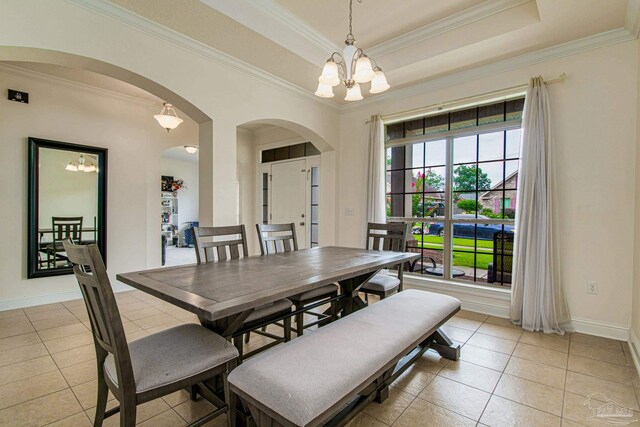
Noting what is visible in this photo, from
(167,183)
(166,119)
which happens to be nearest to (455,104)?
(166,119)

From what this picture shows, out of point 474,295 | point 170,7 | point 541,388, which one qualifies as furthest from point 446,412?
point 170,7

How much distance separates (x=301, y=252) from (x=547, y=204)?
7.96ft

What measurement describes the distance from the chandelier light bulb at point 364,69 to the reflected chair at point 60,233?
4.12 m

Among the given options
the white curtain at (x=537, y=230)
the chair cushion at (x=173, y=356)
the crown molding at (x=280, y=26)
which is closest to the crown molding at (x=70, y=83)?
the crown molding at (x=280, y=26)

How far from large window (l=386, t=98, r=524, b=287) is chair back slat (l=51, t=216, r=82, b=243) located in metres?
4.25

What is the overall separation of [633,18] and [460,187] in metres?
1.96

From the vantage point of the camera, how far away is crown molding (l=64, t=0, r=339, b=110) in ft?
7.50

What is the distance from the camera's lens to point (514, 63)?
10.5ft

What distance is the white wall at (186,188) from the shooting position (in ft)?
33.2

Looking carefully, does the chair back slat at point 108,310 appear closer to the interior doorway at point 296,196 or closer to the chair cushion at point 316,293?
the chair cushion at point 316,293

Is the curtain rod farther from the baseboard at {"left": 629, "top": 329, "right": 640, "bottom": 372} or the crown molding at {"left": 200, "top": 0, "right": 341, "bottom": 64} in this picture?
the baseboard at {"left": 629, "top": 329, "right": 640, "bottom": 372}

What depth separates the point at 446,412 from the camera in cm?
176

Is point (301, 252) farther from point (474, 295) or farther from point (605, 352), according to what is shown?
point (605, 352)

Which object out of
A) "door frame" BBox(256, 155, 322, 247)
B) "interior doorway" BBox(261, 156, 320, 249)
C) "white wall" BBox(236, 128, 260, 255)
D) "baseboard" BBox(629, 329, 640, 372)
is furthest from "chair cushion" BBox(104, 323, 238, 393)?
"white wall" BBox(236, 128, 260, 255)
